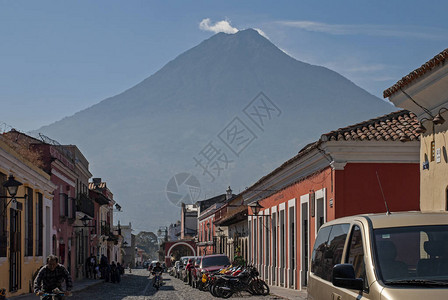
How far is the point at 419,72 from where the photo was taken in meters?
13.9

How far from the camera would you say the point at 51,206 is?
33031 mm

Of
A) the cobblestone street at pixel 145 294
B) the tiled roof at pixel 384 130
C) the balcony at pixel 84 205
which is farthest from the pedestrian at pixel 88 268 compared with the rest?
the tiled roof at pixel 384 130

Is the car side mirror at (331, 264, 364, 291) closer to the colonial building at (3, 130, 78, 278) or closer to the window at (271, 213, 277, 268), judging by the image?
the window at (271, 213, 277, 268)

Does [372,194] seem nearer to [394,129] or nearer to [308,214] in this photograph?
[394,129]

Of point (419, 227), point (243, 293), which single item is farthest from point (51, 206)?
point (419, 227)

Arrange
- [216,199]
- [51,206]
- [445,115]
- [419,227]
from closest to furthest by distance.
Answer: [419,227], [445,115], [51,206], [216,199]

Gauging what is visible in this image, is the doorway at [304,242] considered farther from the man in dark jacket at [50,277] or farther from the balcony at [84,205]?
the balcony at [84,205]

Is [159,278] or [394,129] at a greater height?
[394,129]

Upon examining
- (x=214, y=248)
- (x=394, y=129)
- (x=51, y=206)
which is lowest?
(x=214, y=248)

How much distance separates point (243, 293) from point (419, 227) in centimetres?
1979

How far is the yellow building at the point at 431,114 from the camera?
13.7 meters

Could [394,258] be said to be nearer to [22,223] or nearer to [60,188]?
[22,223]

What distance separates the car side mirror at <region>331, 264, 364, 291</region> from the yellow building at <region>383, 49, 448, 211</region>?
287 inches

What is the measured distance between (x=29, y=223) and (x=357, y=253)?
72.4 feet
